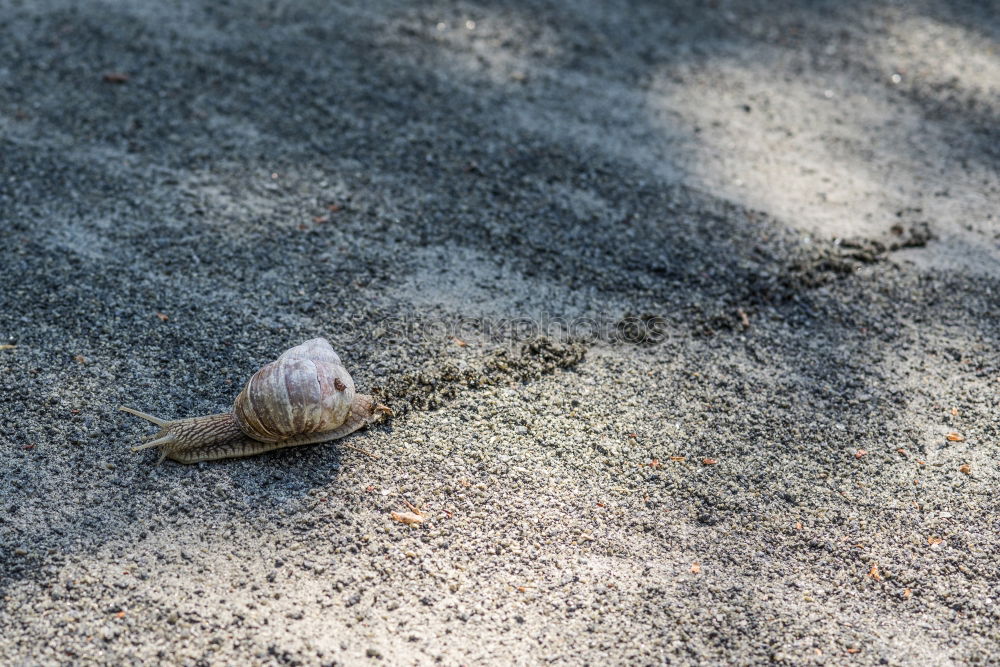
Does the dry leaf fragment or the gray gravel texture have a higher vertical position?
the gray gravel texture

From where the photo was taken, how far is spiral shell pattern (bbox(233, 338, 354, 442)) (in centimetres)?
295

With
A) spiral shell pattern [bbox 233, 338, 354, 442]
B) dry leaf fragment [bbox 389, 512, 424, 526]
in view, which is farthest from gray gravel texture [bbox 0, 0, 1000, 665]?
spiral shell pattern [bbox 233, 338, 354, 442]

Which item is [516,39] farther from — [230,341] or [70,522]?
[70,522]

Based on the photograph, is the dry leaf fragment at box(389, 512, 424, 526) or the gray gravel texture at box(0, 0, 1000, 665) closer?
the gray gravel texture at box(0, 0, 1000, 665)

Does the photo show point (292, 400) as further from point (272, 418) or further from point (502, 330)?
point (502, 330)

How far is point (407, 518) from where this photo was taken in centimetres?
288

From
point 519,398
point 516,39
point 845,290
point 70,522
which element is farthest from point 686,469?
point 516,39

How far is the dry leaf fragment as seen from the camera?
113 inches

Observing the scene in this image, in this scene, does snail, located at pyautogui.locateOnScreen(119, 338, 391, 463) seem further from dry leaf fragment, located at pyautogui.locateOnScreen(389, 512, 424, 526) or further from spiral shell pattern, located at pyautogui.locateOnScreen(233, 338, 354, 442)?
dry leaf fragment, located at pyautogui.locateOnScreen(389, 512, 424, 526)

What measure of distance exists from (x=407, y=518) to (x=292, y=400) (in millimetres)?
527

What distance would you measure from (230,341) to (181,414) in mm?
421

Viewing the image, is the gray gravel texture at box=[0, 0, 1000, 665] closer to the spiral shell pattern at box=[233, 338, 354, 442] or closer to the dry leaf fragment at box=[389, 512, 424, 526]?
the dry leaf fragment at box=[389, 512, 424, 526]

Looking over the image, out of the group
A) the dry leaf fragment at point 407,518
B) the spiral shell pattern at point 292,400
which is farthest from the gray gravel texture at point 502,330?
the spiral shell pattern at point 292,400

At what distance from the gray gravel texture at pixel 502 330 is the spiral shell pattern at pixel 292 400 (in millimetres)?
127
